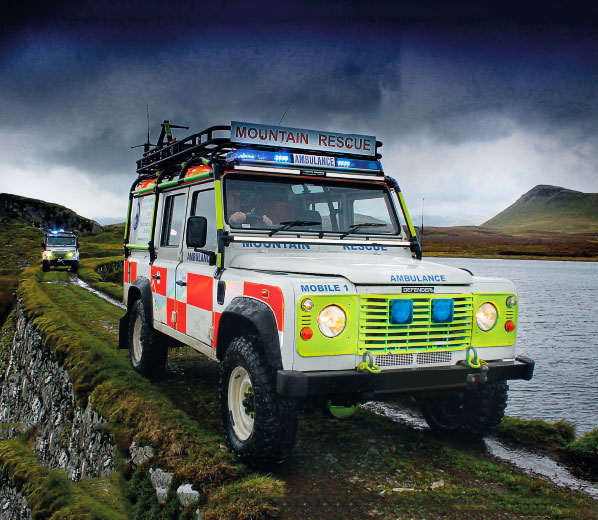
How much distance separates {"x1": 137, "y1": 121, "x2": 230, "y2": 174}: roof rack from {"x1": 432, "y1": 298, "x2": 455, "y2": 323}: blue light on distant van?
3040 mm

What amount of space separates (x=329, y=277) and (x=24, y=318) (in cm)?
1597

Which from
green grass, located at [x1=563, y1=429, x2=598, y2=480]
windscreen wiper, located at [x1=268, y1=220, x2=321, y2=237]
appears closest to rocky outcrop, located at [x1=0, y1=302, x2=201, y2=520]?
windscreen wiper, located at [x1=268, y1=220, x2=321, y2=237]

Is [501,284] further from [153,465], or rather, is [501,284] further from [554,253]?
[554,253]

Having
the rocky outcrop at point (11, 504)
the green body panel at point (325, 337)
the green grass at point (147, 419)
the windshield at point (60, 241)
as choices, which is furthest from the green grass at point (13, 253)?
the green body panel at point (325, 337)

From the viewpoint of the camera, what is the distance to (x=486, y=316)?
16.2ft

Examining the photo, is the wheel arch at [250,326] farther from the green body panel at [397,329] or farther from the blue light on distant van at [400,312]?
the blue light on distant van at [400,312]

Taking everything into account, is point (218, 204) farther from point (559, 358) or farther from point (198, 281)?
point (559, 358)

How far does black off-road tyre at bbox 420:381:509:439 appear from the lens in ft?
17.6

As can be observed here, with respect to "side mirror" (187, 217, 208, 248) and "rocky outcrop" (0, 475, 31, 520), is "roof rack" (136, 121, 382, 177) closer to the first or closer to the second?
"side mirror" (187, 217, 208, 248)

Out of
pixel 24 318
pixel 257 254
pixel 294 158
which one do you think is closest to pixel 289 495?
pixel 257 254

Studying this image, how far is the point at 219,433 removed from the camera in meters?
5.95

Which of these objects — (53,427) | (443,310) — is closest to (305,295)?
(443,310)

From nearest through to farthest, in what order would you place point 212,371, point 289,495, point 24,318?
point 289,495 → point 212,371 → point 24,318

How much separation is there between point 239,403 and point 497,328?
8.01 feet
